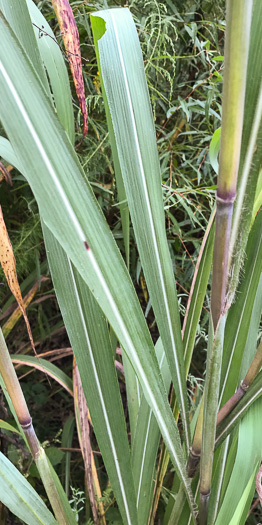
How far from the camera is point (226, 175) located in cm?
20

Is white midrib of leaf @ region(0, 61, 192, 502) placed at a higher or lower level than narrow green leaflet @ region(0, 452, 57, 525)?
higher

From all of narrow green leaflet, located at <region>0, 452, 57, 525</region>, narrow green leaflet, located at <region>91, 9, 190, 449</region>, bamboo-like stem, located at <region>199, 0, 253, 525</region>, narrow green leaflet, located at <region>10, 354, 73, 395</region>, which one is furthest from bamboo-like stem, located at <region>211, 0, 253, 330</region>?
narrow green leaflet, located at <region>10, 354, 73, 395</region>

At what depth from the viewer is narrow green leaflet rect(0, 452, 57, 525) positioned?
0.34 metres

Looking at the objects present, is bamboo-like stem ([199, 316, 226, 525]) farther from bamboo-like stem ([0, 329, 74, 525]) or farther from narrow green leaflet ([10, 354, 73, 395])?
narrow green leaflet ([10, 354, 73, 395])

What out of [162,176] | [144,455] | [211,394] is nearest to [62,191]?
[211,394]

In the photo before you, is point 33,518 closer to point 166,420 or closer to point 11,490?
point 11,490

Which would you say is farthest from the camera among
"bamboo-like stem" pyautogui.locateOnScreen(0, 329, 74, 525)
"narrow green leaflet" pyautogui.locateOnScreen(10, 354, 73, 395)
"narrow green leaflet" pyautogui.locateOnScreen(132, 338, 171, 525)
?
"narrow green leaflet" pyautogui.locateOnScreen(10, 354, 73, 395)

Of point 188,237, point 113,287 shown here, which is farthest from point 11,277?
point 188,237

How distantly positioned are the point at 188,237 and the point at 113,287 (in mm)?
499

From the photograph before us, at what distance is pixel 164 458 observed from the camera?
21.4 inches

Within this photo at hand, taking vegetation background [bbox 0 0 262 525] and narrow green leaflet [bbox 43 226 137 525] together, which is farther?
vegetation background [bbox 0 0 262 525]

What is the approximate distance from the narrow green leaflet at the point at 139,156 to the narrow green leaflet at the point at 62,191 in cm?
7

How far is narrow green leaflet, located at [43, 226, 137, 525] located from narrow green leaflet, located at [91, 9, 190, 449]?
0.05 m

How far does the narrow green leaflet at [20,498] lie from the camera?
34 cm
